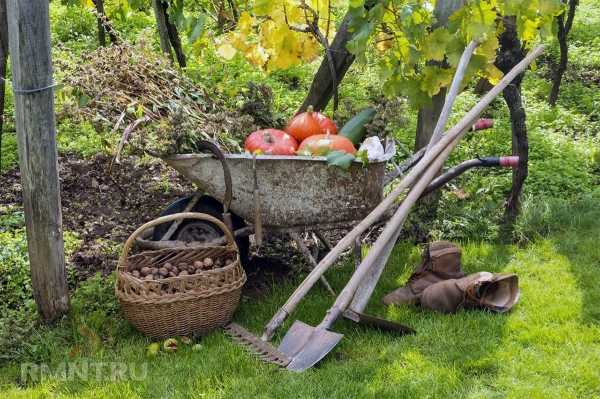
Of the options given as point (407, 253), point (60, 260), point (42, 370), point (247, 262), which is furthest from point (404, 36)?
point (42, 370)

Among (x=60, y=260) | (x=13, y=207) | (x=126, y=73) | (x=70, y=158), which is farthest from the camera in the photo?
(x=70, y=158)

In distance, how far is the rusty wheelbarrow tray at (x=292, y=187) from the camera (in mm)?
3947

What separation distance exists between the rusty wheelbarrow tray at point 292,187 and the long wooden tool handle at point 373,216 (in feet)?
0.66

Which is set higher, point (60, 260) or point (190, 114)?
point (190, 114)

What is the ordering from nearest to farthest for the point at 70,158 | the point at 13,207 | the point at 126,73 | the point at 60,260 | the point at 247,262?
1. the point at 60,260
2. the point at 126,73
3. the point at 247,262
4. the point at 13,207
5. the point at 70,158

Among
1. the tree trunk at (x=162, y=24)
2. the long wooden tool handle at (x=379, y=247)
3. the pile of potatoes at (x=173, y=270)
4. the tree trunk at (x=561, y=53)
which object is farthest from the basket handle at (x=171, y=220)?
the tree trunk at (x=561, y=53)

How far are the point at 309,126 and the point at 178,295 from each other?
1.27 m

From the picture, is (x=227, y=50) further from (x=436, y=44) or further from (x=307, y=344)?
(x=307, y=344)

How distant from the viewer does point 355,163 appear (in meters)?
4.00

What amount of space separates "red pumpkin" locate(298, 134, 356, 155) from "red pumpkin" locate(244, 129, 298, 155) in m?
0.08

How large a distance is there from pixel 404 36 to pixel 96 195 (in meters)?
2.59

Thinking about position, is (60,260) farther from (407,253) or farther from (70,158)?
(70,158)

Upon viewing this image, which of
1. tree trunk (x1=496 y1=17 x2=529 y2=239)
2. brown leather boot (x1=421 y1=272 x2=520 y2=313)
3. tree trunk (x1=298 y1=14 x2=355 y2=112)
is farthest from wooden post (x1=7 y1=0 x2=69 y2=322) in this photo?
tree trunk (x1=496 y1=17 x2=529 y2=239)

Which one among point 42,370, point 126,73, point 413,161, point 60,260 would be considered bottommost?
point 42,370
